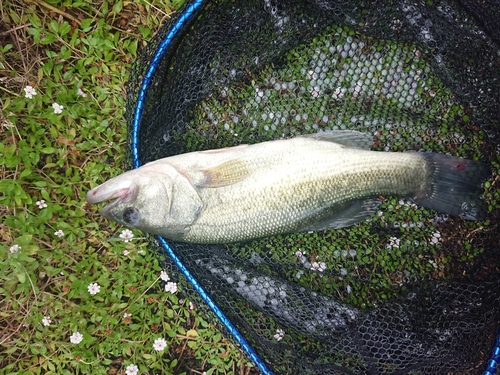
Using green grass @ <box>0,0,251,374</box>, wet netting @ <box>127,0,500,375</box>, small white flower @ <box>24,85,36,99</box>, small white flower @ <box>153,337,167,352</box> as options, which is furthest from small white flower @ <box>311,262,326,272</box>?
small white flower @ <box>24,85,36,99</box>

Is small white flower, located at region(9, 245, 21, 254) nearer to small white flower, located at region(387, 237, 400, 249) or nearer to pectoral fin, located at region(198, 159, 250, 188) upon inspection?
pectoral fin, located at region(198, 159, 250, 188)

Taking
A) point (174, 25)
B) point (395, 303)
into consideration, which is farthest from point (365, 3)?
point (395, 303)

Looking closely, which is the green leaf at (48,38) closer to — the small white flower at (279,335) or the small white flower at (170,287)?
the small white flower at (170,287)

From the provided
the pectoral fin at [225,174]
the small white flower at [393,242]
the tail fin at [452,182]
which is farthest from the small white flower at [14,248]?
the tail fin at [452,182]

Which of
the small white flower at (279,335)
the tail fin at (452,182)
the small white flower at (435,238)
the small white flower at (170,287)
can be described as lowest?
the small white flower at (170,287)

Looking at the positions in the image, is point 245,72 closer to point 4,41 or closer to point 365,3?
point 365,3

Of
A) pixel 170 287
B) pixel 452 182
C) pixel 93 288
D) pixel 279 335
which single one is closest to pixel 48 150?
pixel 93 288

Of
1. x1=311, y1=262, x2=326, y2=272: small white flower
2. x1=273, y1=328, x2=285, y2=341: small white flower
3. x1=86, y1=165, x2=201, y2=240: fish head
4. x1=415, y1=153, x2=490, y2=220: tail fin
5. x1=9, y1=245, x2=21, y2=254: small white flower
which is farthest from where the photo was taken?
x1=9, y1=245, x2=21, y2=254: small white flower
